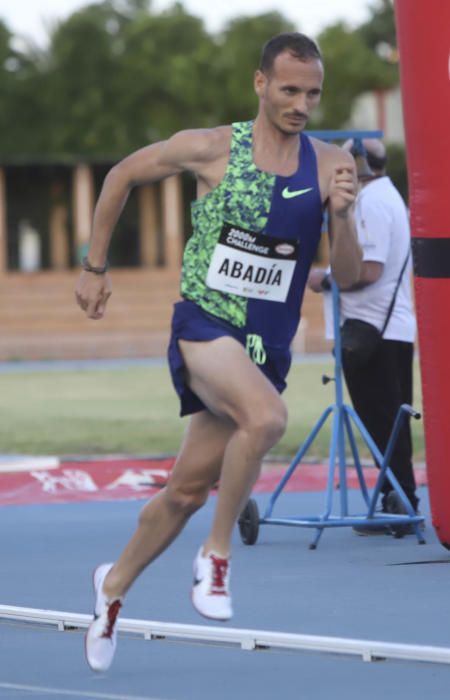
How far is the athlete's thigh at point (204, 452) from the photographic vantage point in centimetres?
584

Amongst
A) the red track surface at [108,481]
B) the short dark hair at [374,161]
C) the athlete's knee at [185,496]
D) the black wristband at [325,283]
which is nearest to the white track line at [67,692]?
the athlete's knee at [185,496]

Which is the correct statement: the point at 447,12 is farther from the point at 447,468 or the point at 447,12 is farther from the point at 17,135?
the point at 17,135

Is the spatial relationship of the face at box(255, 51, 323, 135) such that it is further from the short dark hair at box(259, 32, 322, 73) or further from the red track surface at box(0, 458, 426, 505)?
the red track surface at box(0, 458, 426, 505)

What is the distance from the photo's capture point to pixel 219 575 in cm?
564

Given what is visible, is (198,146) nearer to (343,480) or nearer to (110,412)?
(343,480)

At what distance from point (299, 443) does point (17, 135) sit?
202ft

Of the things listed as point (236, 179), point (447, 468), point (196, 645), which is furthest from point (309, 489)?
point (236, 179)

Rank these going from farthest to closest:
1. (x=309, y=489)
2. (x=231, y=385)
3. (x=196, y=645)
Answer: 1. (x=309, y=489)
2. (x=196, y=645)
3. (x=231, y=385)

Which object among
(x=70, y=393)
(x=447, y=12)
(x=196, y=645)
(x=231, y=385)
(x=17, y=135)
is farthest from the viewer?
(x=17, y=135)

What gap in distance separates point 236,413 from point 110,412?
1415cm

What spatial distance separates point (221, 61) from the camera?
75812mm

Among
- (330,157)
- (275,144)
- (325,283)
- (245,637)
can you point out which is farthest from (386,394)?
(275,144)

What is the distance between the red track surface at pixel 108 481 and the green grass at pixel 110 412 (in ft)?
3.50

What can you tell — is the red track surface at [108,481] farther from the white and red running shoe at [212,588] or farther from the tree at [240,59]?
the tree at [240,59]
